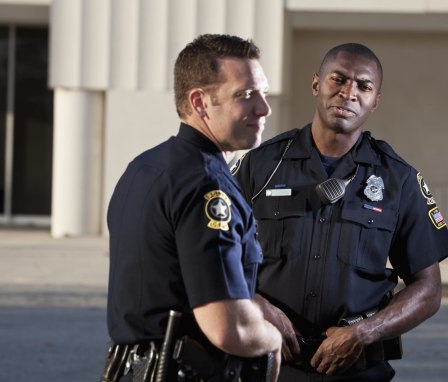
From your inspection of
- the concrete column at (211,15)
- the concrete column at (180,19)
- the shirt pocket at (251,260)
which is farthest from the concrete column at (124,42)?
the shirt pocket at (251,260)

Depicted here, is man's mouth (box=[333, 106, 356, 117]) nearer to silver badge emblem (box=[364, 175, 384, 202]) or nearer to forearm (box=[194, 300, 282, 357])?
silver badge emblem (box=[364, 175, 384, 202])

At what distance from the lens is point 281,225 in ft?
12.4

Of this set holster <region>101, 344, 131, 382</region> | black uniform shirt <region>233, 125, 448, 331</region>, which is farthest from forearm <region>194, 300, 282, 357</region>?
black uniform shirt <region>233, 125, 448, 331</region>

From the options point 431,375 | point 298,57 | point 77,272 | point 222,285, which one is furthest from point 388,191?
point 298,57

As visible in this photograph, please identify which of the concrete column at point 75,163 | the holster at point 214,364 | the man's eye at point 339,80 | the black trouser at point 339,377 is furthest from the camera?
the concrete column at point 75,163

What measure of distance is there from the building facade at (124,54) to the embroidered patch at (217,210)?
12.1 m

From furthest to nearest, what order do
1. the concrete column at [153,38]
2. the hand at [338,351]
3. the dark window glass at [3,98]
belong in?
the dark window glass at [3,98], the concrete column at [153,38], the hand at [338,351]

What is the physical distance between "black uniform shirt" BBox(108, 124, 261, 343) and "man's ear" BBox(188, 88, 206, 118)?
2.2 inches

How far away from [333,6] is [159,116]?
276cm

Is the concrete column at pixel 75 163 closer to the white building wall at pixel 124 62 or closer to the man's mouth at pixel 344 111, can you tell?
the white building wall at pixel 124 62

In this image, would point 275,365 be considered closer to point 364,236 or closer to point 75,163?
point 364,236

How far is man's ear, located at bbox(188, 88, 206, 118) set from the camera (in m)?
2.96

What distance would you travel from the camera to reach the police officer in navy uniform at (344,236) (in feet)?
12.1

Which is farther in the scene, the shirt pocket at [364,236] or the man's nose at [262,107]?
the shirt pocket at [364,236]
